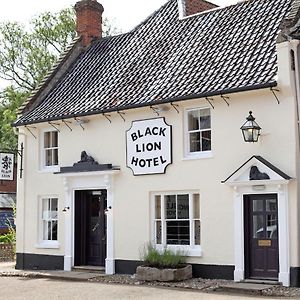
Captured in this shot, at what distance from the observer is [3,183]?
36625 mm

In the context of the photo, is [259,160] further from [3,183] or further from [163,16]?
[3,183]

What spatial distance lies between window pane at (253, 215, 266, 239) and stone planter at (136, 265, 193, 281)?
6.91 ft

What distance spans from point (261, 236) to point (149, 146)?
14.5 feet

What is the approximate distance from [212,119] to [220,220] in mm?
2798

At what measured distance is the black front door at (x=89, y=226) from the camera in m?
20.6

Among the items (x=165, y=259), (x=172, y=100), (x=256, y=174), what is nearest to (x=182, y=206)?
(x=165, y=259)

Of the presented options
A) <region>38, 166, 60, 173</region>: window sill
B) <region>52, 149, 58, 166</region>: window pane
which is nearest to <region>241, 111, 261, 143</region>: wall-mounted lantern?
<region>38, 166, 60, 173</region>: window sill

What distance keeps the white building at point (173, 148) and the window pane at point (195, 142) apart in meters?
0.03

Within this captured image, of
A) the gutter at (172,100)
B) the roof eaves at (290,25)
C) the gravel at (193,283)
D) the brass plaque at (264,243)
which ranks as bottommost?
the gravel at (193,283)

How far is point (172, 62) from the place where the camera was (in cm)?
2011

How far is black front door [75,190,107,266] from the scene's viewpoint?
20609 mm

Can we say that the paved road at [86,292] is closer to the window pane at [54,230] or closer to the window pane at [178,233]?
the window pane at [178,233]

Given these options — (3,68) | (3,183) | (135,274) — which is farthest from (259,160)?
(3,68)

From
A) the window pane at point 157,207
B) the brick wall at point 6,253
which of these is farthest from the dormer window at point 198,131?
the brick wall at point 6,253
